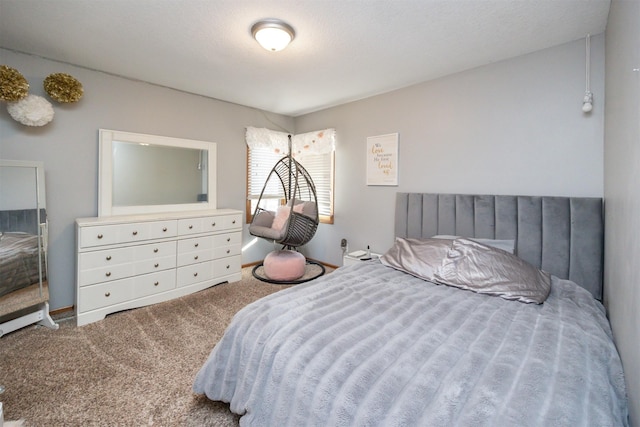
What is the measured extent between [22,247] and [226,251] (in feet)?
5.62

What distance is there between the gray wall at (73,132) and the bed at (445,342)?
88.4 inches

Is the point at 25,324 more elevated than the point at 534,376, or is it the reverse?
the point at 534,376

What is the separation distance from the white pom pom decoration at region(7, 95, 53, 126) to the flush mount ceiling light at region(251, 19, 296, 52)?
1.88 meters

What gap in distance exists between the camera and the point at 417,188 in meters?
3.21

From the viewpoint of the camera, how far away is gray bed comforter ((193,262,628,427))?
92 centimetres

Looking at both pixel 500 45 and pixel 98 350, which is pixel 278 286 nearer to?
pixel 98 350

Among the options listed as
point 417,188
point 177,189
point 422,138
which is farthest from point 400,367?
point 177,189

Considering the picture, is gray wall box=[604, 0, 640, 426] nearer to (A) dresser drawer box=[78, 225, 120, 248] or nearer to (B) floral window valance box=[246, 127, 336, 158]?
(B) floral window valance box=[246, 127, 336, 158]

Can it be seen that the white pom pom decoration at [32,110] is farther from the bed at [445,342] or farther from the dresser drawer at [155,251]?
the bed at [445,342]

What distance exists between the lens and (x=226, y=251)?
11.4ft

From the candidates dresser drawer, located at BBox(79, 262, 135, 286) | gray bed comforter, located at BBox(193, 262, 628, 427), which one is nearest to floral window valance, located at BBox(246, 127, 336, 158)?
dresser drawer, located at BBox(79, 262, 135, 286)

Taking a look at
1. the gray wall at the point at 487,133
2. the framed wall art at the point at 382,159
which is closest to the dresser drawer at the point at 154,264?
the gray wall at the point at 487,133

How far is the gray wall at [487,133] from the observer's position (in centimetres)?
222

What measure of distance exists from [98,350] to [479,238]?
10.3ft
